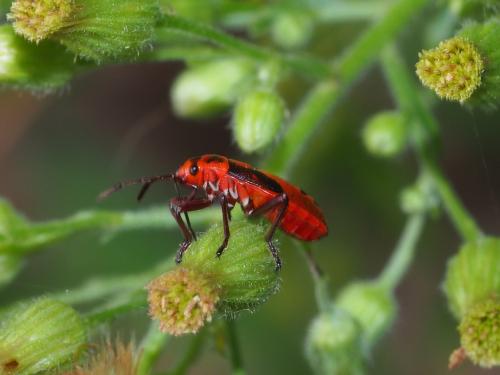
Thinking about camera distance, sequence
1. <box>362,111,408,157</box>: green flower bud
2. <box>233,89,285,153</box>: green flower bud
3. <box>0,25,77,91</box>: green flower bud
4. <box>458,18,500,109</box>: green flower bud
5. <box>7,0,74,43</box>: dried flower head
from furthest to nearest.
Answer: <box>362,111,408,157</box>: green flower bud → <box>233,89,285,153</box>: green flower bud → <box>0,25,77,91</box>: green flower bud → <box>7,0,74,43</box>: dried flower head → <box>458,18,500,109</box>: green flower bud

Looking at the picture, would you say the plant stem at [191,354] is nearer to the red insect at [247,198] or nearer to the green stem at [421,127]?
the red insect at [247,198]

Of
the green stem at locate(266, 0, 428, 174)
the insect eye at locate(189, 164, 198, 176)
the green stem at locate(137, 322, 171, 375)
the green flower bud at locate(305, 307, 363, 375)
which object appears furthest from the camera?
the green stem at locate(266, 0, 428, 174)

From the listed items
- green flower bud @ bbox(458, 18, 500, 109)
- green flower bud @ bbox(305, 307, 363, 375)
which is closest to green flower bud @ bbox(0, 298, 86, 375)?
green flower bud @ bbox(305, 307, 363, 375)

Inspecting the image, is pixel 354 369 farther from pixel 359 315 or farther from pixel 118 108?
pixel 118 108

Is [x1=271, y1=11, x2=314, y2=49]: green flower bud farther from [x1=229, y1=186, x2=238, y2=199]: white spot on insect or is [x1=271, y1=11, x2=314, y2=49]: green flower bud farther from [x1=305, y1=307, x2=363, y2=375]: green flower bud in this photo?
[x1=229, y1=186, x2=238, y2=199]: white spot on insect

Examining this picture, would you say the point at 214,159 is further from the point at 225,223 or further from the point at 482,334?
the point at 482,334

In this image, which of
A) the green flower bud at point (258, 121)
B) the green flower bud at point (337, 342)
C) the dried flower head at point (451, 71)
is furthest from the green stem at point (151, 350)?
the dried flower head at point (451, 71)

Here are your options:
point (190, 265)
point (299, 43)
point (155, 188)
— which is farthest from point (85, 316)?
point (155, 188)
